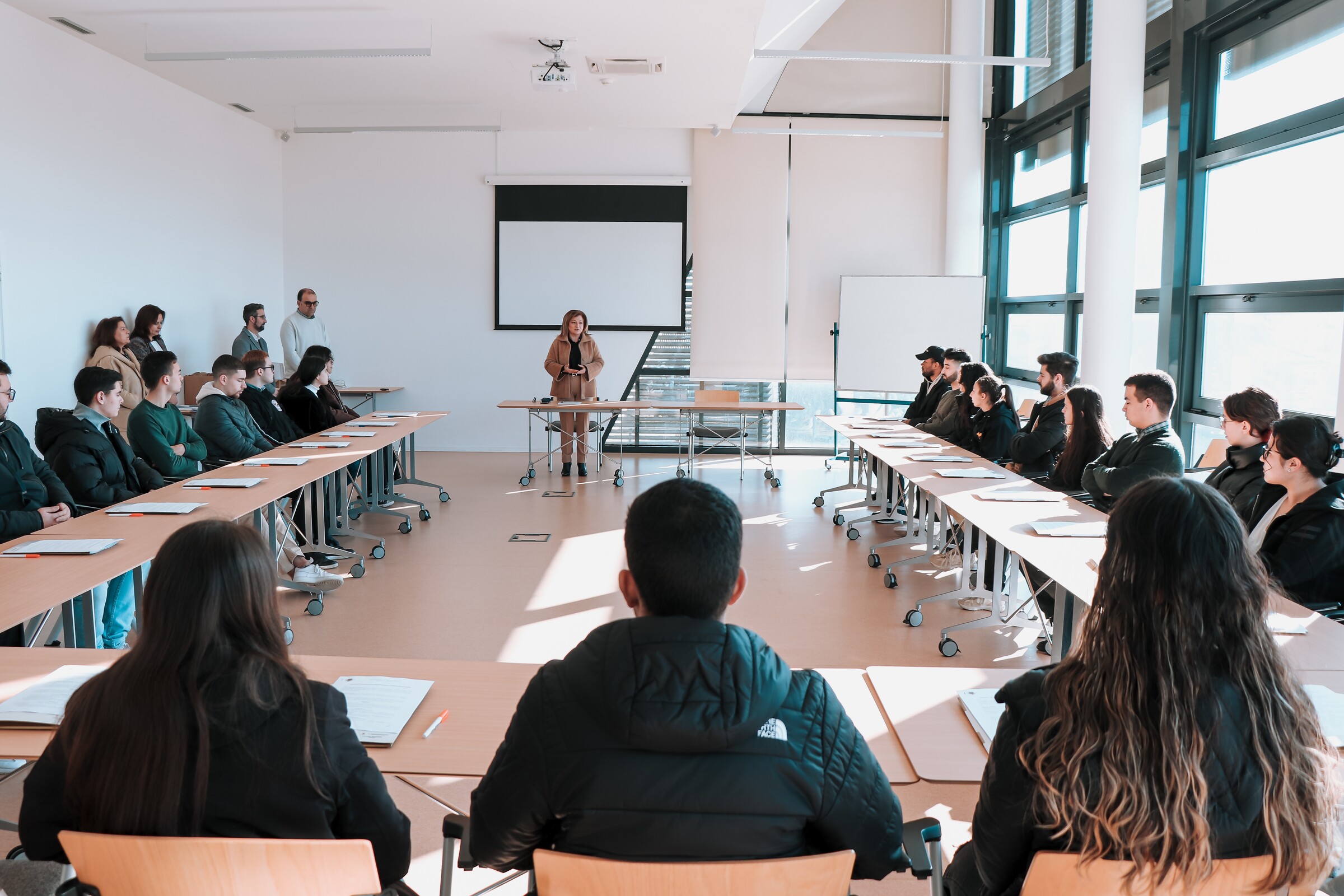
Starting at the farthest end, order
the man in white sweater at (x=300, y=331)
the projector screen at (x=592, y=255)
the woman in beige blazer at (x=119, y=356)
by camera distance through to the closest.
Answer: the projector screen at (x=592, y=255)
the man in white sweater at (x=300, y=331)
the woman in beige blazer at (x=119, y=356)

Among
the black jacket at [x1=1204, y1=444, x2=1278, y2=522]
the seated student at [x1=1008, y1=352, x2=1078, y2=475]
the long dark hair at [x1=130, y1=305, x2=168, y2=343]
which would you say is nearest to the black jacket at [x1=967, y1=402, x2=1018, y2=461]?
the seated student at [x1=1008, y1=352, x2=1078, y2=475]

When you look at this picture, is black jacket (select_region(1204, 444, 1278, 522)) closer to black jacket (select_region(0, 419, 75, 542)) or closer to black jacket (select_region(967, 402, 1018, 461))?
black jacket (select_region(967, 402, 1018, 461))

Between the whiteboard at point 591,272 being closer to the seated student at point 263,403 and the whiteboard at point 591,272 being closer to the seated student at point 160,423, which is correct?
the seated student at point 263,403

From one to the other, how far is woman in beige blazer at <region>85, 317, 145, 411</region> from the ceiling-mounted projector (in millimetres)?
3225

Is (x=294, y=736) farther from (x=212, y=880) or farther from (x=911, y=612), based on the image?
(x=911, y=612)

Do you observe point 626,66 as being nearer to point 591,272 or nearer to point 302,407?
point 591,272

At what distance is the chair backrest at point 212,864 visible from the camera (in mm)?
1283

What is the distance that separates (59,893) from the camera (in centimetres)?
140

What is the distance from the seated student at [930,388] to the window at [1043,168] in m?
1.67

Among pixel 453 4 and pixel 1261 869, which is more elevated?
pixel 453 4

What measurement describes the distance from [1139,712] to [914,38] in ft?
31.2

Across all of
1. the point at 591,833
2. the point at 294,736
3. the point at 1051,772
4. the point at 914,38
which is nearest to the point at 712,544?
the point at 591,833

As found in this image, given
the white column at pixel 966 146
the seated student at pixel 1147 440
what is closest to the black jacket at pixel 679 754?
the seated student at pixel 1147 440

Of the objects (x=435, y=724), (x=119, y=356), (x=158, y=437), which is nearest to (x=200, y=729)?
(x=435, y=724)
